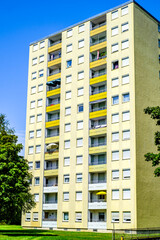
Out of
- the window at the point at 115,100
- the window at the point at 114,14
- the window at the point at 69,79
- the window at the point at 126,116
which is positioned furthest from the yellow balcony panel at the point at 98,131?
the window at the point at 114,14

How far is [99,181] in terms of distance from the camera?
60.4 m

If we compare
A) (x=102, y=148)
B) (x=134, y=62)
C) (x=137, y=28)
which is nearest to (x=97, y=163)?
(x=102, y=148)

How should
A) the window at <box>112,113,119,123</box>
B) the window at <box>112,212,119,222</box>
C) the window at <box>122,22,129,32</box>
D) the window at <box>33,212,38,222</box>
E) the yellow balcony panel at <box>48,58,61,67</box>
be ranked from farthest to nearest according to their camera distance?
the yellow balcony panel at <box>48,58,61,67</box>, the window at <box>33,212,38,222</box>, the window at <box>122,22,129,32</box>, the window at <box>112,113,119,123</box>, the window at <box>112,212,119,222</box>

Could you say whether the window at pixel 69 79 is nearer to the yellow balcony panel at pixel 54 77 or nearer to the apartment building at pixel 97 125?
the apartment building at pixel 97 125

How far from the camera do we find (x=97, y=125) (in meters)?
63.9

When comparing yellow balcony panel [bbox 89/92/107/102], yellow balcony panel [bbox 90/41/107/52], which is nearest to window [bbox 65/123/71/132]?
yellow balcony panel [bbox 89/92/107/102]

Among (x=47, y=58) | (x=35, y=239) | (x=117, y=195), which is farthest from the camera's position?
(x=47, y=58)

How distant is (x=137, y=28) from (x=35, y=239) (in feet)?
124

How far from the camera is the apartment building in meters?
56.6

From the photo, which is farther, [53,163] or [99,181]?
[53,163]

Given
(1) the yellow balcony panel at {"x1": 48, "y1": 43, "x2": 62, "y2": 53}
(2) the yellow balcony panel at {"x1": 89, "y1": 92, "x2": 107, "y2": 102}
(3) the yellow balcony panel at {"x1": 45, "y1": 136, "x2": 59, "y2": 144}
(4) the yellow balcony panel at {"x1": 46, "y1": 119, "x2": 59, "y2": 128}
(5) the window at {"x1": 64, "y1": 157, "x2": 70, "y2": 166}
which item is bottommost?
(5) the window at {"x1": 64, "y1": 157, "x2": 70, "y2": 166}

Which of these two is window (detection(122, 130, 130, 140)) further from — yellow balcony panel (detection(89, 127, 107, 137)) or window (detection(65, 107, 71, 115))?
window (detection(65, 107, 71, 115))

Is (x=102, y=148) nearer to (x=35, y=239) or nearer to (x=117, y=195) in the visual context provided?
(x=117, y=195)

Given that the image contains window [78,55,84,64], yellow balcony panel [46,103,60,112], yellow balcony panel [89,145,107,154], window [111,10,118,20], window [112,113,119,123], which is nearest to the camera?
window [112,113,119,123]
